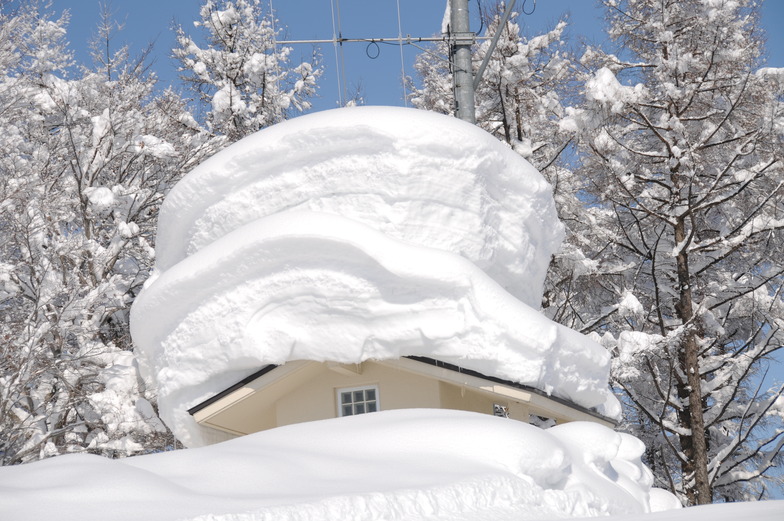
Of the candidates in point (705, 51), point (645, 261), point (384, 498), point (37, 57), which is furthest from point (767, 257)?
point (37, 57)

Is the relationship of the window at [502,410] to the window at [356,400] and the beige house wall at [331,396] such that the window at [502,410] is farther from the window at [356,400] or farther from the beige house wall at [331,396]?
the window at [356,400]

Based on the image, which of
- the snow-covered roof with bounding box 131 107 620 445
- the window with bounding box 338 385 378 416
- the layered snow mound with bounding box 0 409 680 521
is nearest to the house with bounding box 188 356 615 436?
the window with bounding box 338 385 378 416

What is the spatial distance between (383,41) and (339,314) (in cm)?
681

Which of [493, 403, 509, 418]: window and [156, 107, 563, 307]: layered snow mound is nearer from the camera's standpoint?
[156, 107, 563, 307]: layered snow mound

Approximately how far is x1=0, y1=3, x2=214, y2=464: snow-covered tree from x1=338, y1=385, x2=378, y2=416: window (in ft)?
12.2

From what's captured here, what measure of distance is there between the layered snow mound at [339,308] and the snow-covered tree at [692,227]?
621 cm

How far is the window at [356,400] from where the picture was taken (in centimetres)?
1054

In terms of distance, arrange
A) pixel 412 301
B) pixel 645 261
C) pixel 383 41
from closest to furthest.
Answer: pixel 412 301 → pixel 383 41 → pixel 645 261

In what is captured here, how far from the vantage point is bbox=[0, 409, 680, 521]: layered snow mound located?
5055 mm

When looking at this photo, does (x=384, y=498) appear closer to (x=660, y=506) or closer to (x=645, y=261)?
(x=660, y=506)

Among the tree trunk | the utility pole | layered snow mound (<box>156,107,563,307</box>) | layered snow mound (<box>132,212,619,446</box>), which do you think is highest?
the utility pole

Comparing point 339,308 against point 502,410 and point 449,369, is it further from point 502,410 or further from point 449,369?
point 502,410

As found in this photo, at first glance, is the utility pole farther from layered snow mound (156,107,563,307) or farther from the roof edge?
the roof edge

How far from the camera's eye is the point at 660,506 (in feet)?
30.0
